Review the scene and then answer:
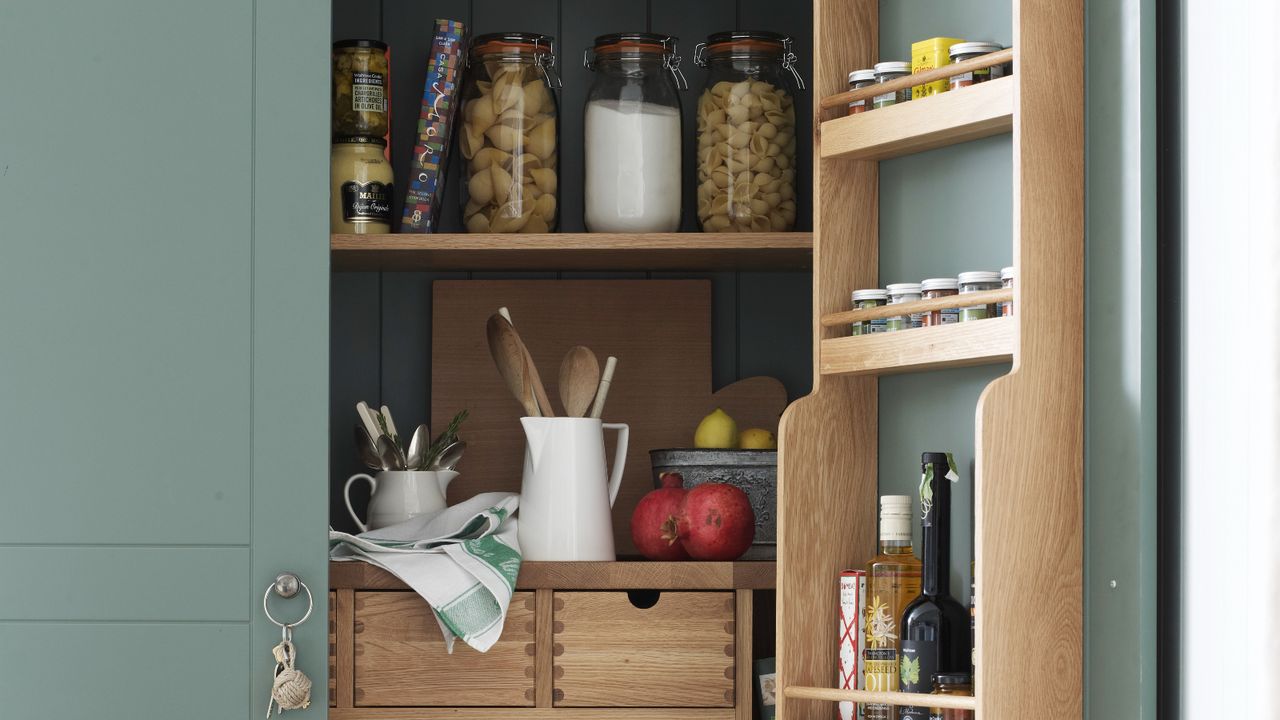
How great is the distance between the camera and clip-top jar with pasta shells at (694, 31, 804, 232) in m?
1.82

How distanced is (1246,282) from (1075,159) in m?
0.25

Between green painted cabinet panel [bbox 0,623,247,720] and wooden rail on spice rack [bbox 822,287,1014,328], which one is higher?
wooden rail on spice rack [bbox 822,287,1014,328]

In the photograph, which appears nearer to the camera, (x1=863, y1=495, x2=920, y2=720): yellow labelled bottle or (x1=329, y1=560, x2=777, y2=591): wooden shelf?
(x1=863, y1=495, x2=920, y2=720): yellow labelled bottle

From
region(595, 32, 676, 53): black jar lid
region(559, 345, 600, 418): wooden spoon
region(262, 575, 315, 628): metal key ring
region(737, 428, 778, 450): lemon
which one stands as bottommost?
region(262, 575, 315, 628): metal key ring

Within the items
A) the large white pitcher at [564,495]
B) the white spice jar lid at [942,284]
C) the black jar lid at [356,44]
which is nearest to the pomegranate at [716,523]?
the large white pitcher at [564,495]

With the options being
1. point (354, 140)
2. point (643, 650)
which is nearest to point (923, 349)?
point (643, 650)

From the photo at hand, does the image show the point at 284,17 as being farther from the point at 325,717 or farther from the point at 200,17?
the point at 325,717

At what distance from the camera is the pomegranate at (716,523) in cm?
173

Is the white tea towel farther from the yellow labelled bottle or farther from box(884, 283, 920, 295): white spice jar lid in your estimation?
box(884, 283, 920, 295): white spice jar lid

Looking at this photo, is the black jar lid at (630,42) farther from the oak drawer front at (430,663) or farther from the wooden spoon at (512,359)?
the oak drawer front at (430,663)

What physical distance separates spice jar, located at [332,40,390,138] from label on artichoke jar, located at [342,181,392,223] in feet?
0.25

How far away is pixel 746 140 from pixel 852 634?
2.26ft

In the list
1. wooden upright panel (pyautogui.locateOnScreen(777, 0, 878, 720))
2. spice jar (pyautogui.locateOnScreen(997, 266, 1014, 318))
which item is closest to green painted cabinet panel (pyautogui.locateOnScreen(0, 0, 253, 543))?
wooden upright panel (pyautogui.locateOnScreen(777, 0, 878, 720))

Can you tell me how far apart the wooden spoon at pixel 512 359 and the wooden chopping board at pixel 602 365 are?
0.77 feet
